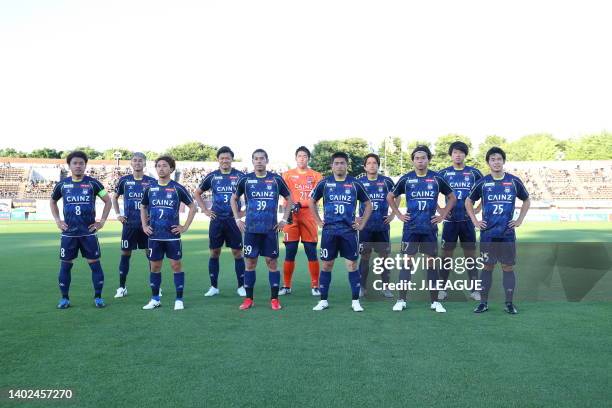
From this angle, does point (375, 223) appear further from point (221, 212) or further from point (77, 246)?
point (77, 246)

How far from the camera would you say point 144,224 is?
7.27 m

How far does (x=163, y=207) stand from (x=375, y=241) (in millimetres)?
3344

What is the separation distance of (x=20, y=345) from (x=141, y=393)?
205 cm

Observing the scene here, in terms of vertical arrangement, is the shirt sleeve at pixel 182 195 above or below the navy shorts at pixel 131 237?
above

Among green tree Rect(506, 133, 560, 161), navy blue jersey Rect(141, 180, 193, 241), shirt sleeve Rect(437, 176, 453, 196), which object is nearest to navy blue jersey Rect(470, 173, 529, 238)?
shirt sleeve Rect(437, 176, 453, 196)

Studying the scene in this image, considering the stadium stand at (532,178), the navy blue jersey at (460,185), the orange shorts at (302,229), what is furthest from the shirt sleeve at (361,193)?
the stadium stand at (532,178)

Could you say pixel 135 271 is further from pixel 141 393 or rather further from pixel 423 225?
pixel 141 393

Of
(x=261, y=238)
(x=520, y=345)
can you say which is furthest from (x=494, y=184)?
(x=261, y=238)

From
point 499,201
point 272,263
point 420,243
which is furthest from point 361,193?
point 499,201

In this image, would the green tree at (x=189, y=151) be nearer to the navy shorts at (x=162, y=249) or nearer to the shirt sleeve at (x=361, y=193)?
the navy shorts at (x=162, y=249)

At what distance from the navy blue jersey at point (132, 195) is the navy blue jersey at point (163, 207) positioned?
91cm

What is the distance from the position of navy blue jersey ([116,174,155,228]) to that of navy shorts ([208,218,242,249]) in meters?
1.18

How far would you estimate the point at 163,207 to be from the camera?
23.8 ft

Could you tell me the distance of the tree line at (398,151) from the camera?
6944 cm
